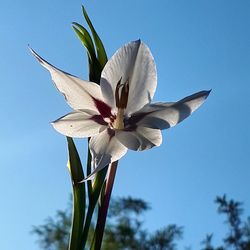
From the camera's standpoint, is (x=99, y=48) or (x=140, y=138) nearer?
(x=140, y=138)

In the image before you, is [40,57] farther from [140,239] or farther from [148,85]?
[140,239]

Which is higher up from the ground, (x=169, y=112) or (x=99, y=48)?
(x=99, y=48)

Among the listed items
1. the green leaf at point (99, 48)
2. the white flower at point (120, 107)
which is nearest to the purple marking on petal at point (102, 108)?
the white flower at point (120, 107)

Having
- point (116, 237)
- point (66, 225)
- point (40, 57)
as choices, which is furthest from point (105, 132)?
point (116, 237)

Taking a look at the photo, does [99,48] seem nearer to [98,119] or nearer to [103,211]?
[98,119]

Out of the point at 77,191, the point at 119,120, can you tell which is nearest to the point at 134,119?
the point at 119,120

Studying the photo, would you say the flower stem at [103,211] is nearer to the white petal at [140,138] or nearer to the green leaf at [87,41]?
the white petal at [140,138]
